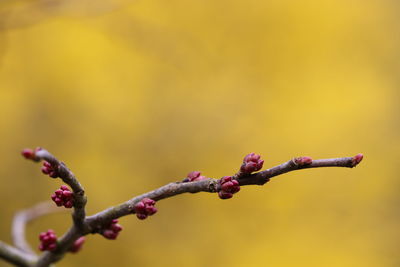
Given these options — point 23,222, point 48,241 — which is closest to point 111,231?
point 48,241

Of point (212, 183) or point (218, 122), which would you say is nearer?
point (212, 183)

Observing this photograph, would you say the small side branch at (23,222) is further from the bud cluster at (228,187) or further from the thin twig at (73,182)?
the bud cluster at (228,187)

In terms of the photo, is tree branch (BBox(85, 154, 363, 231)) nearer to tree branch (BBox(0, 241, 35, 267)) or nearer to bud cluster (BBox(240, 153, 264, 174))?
bud cluster (BBox(240, 153, 264, 174))

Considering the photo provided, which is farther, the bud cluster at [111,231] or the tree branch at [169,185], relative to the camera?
the bud cluster at [111,231]

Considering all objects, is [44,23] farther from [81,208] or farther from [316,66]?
[81,208]

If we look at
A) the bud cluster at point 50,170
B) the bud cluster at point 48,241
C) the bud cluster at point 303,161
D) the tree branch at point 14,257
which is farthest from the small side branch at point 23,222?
the bud cluster at point 303,161

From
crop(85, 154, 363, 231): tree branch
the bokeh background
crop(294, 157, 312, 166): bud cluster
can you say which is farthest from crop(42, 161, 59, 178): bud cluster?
the bokeh background

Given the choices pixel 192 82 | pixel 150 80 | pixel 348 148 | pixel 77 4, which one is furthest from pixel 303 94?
pixel 77 4

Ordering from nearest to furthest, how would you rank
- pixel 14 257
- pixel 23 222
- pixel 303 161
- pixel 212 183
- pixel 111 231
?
pixel 303 161, pixel 212 183, pixel 111 231, pixel 14 257, pixel 23 222

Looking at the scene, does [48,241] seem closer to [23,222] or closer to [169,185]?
[169,185]
